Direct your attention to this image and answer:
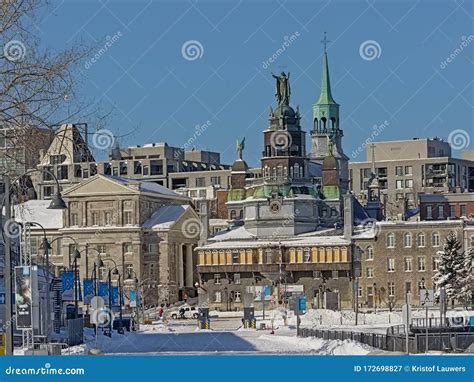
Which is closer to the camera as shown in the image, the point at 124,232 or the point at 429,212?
the point at 124,232

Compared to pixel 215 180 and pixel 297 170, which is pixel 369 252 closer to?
pixel 297 170

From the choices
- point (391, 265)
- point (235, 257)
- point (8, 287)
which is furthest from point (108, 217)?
point (8, 287)

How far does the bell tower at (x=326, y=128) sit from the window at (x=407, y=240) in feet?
110

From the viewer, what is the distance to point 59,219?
443ft

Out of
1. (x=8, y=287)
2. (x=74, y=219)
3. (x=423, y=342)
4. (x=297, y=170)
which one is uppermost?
(x=297, y=170)

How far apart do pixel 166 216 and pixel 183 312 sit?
76.4 feet

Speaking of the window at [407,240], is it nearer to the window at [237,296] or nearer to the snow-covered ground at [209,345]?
the window at [237,296]

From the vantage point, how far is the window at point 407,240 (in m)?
118

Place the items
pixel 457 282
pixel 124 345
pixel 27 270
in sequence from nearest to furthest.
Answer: pixel 27 270 < pixel 124 345 < pixel 457 282

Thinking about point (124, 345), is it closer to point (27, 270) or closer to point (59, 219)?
point (27, 270)

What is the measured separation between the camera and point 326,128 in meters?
155

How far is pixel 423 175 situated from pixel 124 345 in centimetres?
10729

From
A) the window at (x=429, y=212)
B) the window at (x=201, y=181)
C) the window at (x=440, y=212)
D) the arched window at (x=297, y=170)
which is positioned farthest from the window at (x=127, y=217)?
the window at (x=440, y=212)
